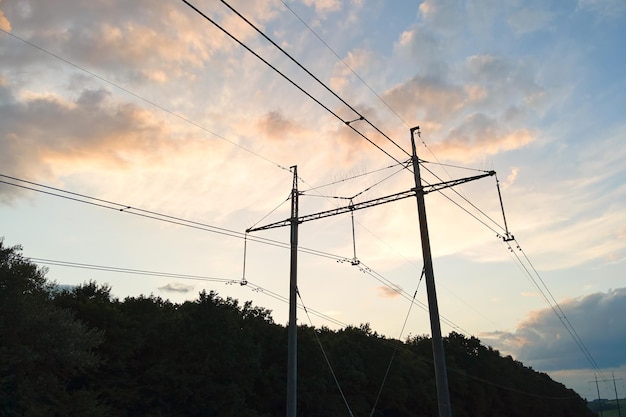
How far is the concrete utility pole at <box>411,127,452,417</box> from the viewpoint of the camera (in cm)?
2225

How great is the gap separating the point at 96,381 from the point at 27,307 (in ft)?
55.0

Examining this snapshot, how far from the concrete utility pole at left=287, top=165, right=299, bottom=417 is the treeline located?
380 inches

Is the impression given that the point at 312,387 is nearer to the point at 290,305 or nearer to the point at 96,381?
the point at 96,381

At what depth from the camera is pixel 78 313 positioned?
50.4 m

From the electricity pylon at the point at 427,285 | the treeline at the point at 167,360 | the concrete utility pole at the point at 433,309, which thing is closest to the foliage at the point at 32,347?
the treeline at the point at 167,360

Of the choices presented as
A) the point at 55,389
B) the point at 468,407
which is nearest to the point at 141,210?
the point at 55,389

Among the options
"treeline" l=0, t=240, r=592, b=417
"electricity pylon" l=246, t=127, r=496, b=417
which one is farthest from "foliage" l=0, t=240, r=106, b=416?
"electricity pylon" l=246, t=127, r=496, b=417

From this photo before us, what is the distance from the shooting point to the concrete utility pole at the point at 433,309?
876 inches

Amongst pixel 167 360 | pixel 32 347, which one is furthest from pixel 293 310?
pixel 167 360

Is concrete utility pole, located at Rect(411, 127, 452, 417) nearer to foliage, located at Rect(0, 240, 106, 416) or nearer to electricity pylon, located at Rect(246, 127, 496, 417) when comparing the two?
electricity pylon, located at Rect(246, 127, 496, 417)

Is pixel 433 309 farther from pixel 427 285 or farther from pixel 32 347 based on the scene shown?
pixel 32 347

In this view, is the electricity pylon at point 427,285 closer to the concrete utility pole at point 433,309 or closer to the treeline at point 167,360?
the concrete utility pole at point 433,309

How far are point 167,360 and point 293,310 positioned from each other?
1226 inches

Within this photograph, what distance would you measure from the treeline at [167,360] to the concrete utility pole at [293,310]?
9643mm
